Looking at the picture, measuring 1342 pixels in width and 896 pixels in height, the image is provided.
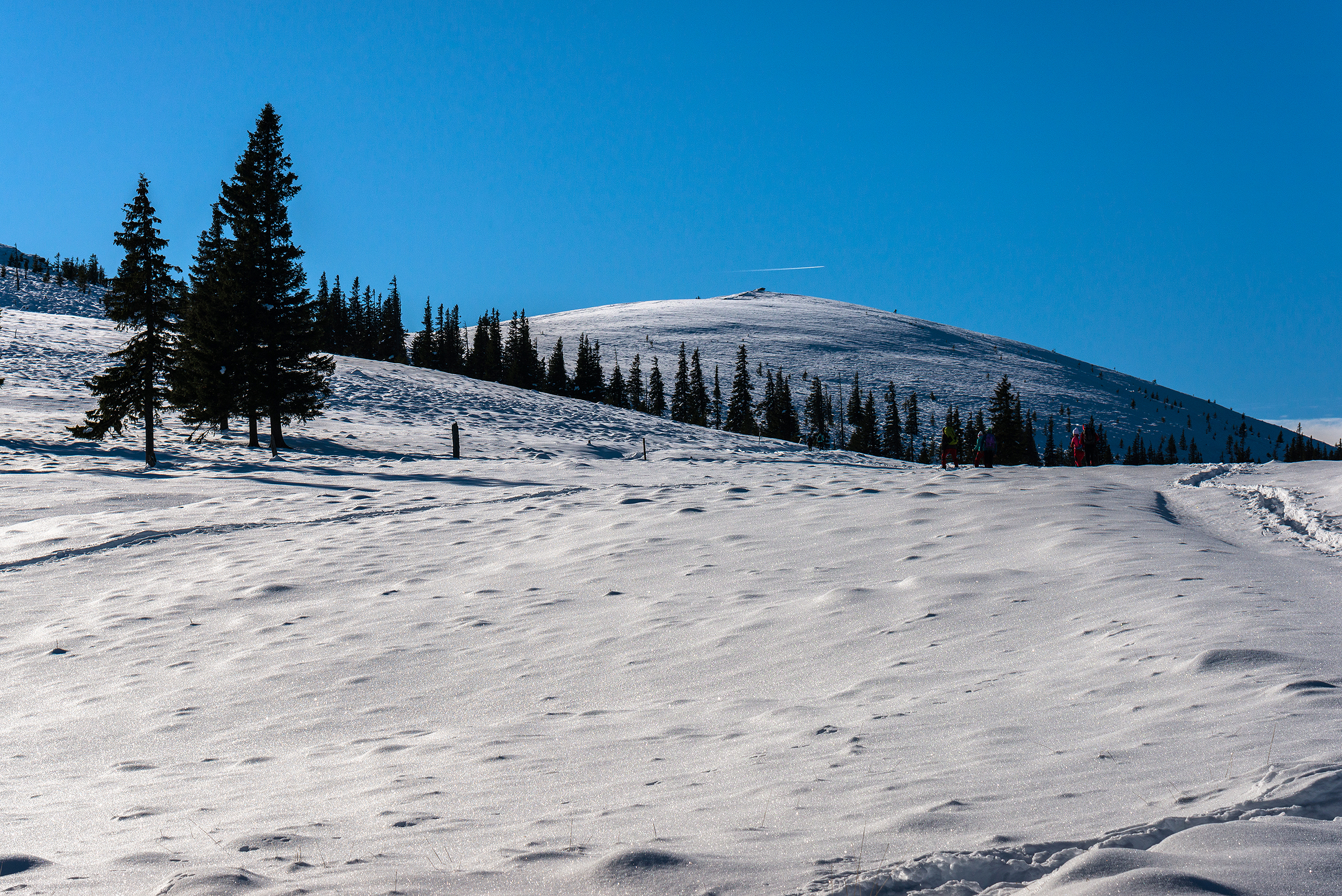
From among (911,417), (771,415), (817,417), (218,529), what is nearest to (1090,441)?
(218,529)

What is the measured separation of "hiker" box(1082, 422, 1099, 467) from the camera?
24772mm

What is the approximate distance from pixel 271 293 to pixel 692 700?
3211cm

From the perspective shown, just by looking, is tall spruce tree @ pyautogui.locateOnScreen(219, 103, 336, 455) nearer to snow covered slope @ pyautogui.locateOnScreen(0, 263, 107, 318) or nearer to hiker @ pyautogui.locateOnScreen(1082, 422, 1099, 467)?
hiker @ pyautogui.locateOnScreen(1082, 422, 1099, 467)

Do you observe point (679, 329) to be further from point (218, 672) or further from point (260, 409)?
point (218, 672)

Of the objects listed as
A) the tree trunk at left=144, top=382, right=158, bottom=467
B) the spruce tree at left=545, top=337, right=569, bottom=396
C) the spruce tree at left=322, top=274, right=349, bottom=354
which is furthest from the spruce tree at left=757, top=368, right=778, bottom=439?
the tree trunk at left=144, top=382, right=158, bottom=467

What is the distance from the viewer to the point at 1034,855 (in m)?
2.77

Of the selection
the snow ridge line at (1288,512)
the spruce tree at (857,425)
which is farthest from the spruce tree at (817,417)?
the snow ridge line at (1288,512)

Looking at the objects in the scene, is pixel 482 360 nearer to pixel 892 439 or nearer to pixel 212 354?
pixel 892 439

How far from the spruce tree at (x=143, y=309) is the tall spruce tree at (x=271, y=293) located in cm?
419

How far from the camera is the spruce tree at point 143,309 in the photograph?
84.5 feet

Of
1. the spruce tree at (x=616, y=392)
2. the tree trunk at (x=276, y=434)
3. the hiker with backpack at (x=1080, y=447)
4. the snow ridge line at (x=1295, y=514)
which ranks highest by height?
the spruce tree at (x=616, y=392)

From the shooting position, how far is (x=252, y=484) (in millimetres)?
21453

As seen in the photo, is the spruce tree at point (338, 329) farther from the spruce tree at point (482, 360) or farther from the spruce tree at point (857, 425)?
the spruce tree at point (857, 425)

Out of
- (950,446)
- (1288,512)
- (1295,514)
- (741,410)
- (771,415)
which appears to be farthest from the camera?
(771,415)
